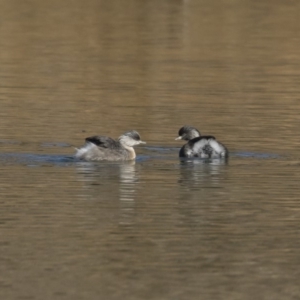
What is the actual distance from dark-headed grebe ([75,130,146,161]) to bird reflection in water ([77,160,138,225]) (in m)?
0.11

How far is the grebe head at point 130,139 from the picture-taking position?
1603cm

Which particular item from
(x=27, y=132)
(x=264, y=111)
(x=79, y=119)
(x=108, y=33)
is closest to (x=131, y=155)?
(x=27, y=132)

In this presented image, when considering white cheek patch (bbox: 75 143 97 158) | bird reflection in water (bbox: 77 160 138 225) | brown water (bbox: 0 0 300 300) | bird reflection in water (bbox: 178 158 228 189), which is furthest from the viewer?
white cheek patch (bbox: 75 143 97 158)

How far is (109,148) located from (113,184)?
79.0 inches

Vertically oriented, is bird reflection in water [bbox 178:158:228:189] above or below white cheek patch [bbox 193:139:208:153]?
below

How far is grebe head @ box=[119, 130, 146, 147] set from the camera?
16.0 metres

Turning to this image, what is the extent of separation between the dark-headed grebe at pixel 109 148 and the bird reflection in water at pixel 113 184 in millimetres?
110

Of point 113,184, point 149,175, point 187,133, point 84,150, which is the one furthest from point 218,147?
point 113,184

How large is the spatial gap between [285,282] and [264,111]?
10147 millimetres

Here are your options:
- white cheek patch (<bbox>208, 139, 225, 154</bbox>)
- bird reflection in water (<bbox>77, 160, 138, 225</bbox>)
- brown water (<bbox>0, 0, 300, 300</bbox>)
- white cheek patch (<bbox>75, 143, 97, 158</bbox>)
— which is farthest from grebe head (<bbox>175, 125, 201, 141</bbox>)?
white cheek patch (<bbox>75, 143, 97, 158</bbox>)

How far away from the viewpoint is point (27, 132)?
17.4 meters

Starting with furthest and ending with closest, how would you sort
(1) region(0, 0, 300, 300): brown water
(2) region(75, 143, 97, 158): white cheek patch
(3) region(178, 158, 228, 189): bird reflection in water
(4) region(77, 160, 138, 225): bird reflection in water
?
(2) region(75, 143, 97, 158): white cheek patch, (3) region(178, 158, 228, 189): bird reflection in water, (4) region(77, 160, 138, 225): bird reflection in water, (1) region(0, 0, 300, 300): brown water

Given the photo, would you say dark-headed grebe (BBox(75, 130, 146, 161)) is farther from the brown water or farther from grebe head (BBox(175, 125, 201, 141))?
grebe head (BBox(175, 125, 201, 141))

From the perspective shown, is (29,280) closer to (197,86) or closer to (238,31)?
(197,86)
